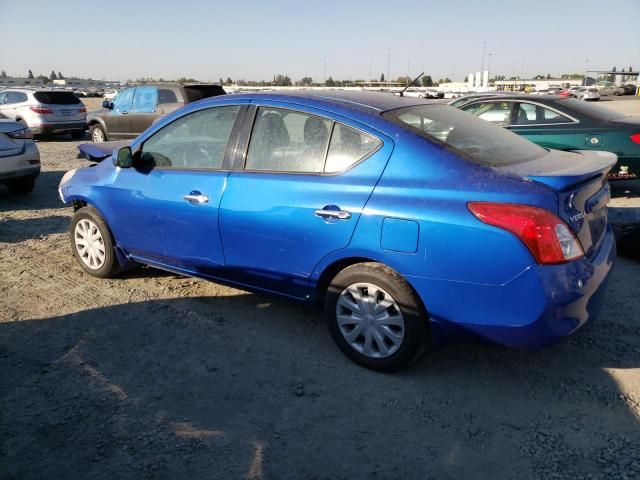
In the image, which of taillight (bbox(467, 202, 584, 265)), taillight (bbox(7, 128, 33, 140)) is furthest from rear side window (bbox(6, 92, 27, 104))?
taillight (bbox(467, 202, 584, 265))

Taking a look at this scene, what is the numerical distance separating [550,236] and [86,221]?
3892mm

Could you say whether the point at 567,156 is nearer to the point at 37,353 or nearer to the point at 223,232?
the point at 223,232

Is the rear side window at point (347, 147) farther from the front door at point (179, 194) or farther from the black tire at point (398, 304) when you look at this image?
the front door at point (179, 194)

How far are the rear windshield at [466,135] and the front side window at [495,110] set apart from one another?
438 centimetres

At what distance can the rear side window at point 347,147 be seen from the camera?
3.13 meters

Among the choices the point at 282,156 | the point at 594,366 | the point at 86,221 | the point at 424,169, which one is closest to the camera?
the point at 424,169

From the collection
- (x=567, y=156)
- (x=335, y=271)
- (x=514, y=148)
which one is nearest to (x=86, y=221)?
(x=335, y=271)

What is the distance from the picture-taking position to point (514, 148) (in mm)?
3404

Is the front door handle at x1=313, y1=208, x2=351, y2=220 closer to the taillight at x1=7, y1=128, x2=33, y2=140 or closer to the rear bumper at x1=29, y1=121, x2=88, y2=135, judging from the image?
the taillight at x1=7, y1=128, x2=33, y2=140

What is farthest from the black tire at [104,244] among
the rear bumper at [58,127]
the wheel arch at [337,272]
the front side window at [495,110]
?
the rear bumper at [58,127]

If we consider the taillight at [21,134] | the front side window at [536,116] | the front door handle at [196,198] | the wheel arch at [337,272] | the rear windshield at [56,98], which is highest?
the rear windshield at [56,98]

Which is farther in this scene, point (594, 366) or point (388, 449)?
point (594, 366)

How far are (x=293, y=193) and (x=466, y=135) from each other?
1.17 metres

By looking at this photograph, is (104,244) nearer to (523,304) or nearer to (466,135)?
(466,135)
